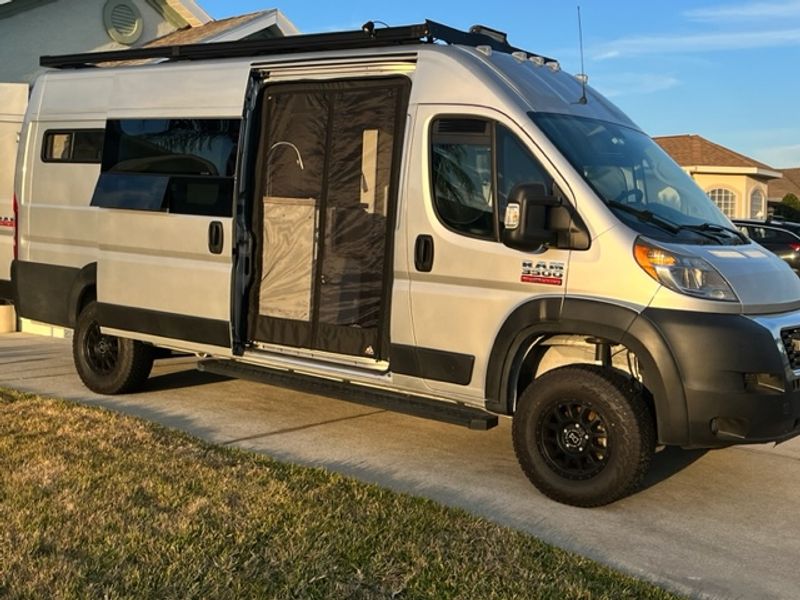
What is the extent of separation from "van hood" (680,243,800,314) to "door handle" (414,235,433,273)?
5.06 ft

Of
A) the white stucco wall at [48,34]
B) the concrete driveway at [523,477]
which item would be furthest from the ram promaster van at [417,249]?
the white stucco wall at [48,34]

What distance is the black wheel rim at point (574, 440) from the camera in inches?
194

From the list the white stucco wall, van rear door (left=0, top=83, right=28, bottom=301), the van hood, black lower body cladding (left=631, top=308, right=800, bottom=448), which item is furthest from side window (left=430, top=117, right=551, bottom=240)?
the white stucco wall

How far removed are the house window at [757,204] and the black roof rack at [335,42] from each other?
2772 centimetres

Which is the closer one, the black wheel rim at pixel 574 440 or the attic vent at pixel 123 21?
the black wheel rim at pixel 574 440

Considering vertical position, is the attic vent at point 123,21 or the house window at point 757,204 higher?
the attic vent at point 123,21

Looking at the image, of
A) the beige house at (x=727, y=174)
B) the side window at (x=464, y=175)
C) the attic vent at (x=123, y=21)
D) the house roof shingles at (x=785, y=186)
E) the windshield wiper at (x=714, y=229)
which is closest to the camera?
the windshield wiper at (x=714, y=229)

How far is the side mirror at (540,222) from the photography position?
478 cm

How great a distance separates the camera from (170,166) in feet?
22.6

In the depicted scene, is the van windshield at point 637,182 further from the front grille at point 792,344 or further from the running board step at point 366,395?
the running board step at point 366,395

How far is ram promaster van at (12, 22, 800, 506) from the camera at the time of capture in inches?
185

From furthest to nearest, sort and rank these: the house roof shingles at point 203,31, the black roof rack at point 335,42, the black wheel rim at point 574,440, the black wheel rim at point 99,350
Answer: the house roof shingles at point 203,31, the black wheel rim at point 99,350, the black roof rack at point 335,42, the black wheel rim at point 574,440

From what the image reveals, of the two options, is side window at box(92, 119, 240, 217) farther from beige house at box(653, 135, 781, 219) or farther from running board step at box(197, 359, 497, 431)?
beige house at box(653, 135, 781, 219)

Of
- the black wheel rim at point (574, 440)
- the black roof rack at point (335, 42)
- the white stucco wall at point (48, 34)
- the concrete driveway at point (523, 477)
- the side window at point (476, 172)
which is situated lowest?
the concrete driveway at point (523, 477)
